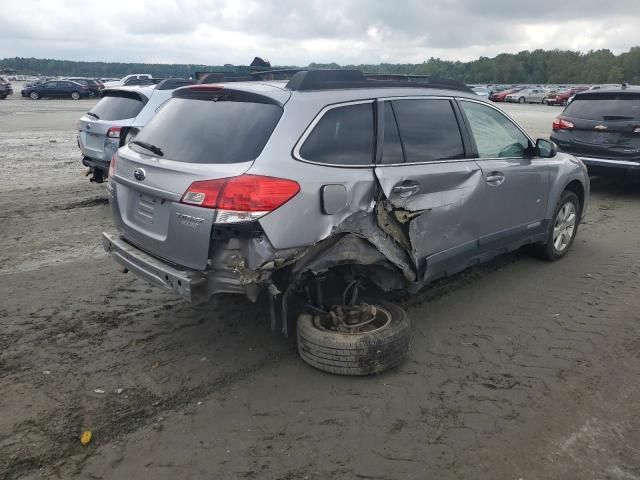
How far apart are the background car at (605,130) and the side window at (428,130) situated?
224 inches

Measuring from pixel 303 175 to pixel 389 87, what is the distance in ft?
4.19

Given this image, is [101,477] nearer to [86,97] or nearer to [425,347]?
[425,347]

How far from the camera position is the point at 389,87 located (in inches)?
168

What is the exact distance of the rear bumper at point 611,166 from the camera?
884 cm

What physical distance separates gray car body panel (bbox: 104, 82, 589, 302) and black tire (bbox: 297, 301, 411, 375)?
1.25 ft

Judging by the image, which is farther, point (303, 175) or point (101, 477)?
point (303, 175)

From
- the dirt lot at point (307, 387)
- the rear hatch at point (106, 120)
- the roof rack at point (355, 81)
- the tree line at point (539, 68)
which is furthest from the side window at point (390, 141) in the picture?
the tree line at point (539, 68)

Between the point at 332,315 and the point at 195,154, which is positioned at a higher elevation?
the point at 195,154

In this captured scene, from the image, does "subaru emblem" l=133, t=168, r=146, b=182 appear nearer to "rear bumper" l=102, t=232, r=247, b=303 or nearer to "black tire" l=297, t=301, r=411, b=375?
"rear bumper" l=102, t=232, r=247, b=303

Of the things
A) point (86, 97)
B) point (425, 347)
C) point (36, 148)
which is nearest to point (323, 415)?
point (425, 347)

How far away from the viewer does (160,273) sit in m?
3.54

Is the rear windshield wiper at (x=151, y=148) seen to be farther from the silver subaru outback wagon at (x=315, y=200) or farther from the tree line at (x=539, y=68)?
the tree line at (x=539, y=68)

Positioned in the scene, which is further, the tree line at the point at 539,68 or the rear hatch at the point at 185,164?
the tree line at the point at 539,68

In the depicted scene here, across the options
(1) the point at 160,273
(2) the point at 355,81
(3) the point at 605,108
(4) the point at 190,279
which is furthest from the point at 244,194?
(3) the point at 605,108
